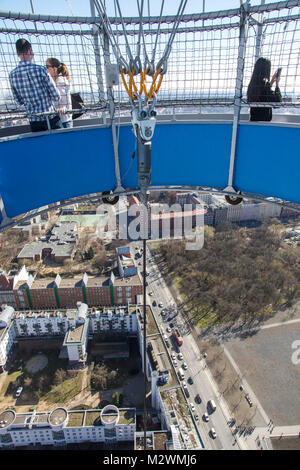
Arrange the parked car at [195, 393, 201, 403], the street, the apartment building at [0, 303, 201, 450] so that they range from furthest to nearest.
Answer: the parked car at [195, 393, 201, 403] < the street < the apartment building at [0, 303, 201, 450]

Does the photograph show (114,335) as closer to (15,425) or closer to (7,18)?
(15,425)

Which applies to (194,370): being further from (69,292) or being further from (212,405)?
(69,292)

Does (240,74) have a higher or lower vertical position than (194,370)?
higher

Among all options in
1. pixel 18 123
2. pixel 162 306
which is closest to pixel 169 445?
pixel 162 306

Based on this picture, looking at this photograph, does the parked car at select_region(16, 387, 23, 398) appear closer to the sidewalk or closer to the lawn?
the lawn

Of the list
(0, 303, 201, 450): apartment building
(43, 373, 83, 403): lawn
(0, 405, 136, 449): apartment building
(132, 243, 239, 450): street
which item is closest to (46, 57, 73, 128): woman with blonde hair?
(0, 303, 201, 450): apartment building

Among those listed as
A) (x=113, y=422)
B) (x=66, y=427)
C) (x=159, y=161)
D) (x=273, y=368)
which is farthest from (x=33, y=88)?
(x=273, y=368)

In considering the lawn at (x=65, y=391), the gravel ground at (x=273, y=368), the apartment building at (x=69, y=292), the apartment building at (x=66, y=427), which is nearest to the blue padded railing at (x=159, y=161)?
the apartment building at (x=66, y=427)
